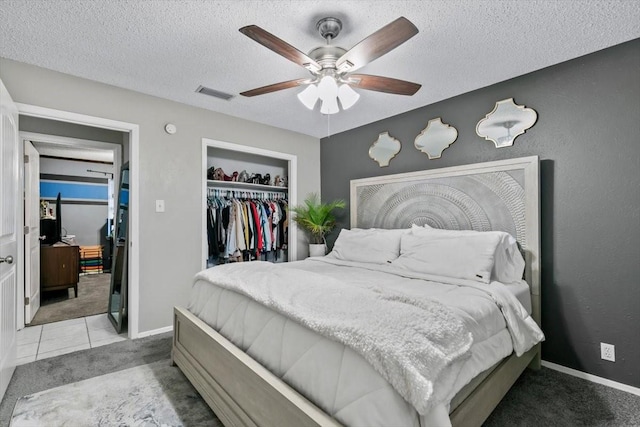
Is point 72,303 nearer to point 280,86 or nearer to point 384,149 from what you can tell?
point 280,86

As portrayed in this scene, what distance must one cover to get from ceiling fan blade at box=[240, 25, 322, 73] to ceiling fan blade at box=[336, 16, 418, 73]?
177mm

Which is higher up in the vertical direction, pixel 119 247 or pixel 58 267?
pixel 119 247

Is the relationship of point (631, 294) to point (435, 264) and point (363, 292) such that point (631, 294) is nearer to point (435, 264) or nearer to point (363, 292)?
point (435, 264)

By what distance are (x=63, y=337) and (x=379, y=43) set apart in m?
3.64

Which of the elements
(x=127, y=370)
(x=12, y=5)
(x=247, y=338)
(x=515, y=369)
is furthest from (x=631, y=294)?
(x=12, y=5)

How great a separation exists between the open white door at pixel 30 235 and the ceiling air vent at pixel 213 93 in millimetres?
2046

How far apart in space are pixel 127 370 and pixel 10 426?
651mm

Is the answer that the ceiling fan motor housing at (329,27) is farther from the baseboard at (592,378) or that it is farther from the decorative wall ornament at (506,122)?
the baseboard at (592,378)

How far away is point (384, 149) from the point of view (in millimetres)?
3670

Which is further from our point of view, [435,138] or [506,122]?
[435,138]

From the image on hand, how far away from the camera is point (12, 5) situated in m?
1.71

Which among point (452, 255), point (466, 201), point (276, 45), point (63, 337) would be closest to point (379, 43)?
point (276, 45)

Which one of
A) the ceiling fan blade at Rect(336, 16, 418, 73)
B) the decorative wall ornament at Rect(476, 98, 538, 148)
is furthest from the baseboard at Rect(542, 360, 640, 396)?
the ceiling fan blade at Rect(336, 16, 418, 73)

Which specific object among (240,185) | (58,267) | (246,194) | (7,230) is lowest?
(58,267)
